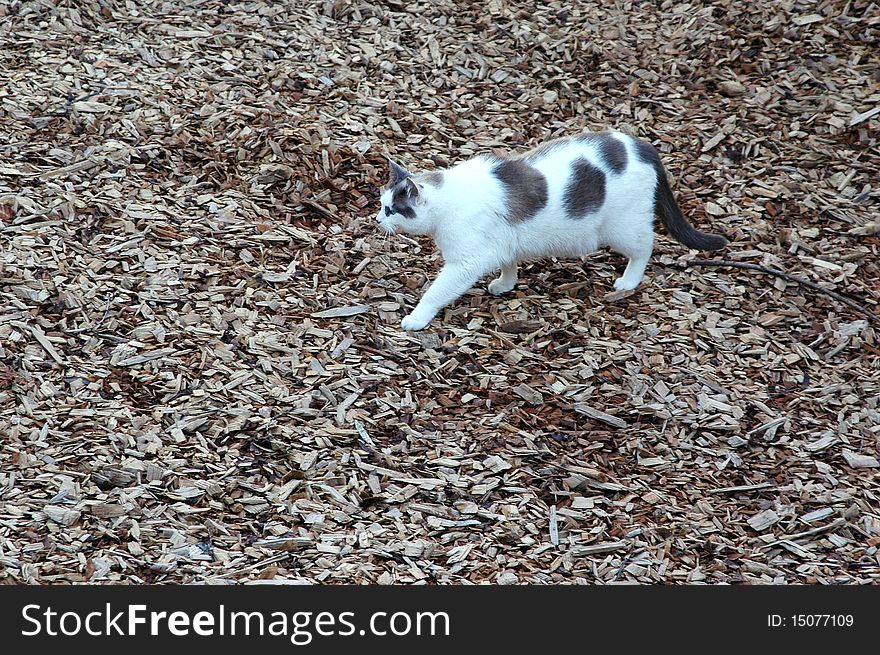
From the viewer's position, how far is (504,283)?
6000 mm

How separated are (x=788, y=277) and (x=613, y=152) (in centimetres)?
141

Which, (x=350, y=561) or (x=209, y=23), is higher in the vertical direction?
(x=209, y=23)

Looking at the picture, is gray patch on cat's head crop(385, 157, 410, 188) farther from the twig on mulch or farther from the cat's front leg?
the twig on mulch

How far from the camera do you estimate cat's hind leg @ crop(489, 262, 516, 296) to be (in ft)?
19.6

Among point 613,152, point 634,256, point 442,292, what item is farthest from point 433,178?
point 634,256

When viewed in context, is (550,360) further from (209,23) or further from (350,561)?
(209,23)

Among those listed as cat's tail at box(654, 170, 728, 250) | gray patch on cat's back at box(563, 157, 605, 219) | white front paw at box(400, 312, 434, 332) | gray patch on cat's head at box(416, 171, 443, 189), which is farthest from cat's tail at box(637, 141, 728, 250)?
white front paw at box(400, 312, 434, 332)

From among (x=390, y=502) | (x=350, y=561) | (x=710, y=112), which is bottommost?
(x=350, y=561)

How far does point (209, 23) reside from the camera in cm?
773

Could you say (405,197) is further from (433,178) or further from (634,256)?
(634,256)

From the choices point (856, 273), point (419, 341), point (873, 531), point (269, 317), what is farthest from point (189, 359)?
point (856, 273)

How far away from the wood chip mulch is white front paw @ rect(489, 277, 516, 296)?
0.07 m

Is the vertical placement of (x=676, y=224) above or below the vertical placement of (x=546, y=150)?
below

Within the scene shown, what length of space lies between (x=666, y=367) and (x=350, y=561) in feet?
7.26
